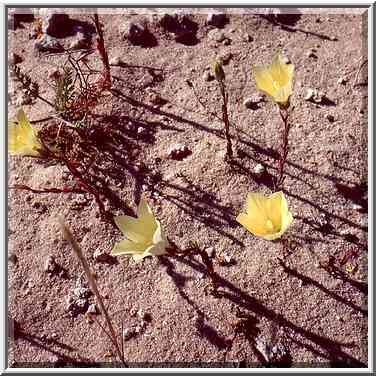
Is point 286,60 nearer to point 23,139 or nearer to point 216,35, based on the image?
point 216,35

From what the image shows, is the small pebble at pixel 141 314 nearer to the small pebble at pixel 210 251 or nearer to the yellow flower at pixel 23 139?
the small pebble at pixel 210 251

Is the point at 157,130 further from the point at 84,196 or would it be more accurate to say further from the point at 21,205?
the point at 21,205

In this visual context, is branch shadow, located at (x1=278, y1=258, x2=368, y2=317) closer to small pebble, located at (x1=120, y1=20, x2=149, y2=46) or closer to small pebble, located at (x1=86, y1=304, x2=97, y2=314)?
small pebble, located at (x1=86, y1=304, x2=97, y2=314)

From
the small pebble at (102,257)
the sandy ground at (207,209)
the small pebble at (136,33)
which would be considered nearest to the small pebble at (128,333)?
the sandy ground at (207,209)

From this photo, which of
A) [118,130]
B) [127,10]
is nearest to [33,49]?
[127,10]

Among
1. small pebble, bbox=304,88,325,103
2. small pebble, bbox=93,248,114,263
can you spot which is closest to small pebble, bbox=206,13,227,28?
small pebble, bbox=304,88,325,103

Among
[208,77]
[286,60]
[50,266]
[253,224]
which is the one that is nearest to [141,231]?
[253,224]
